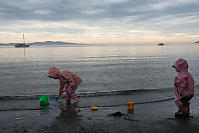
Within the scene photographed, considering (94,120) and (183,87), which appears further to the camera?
(94,120)

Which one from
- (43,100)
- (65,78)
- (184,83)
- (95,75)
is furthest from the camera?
(95,75)

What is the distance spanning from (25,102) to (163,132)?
271 inches

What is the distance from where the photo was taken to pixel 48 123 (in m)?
5.97

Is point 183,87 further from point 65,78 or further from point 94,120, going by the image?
point 65,78

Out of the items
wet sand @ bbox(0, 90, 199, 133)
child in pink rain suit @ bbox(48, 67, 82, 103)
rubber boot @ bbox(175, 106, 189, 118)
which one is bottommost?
wet sand @ bbox(0, 90, 199, 133)

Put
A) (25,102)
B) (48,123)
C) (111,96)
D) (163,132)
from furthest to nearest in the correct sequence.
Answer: (111,96) → (25,102) → (48,123) → (163,132)

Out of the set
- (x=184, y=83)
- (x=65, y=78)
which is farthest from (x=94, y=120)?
(x=184, y=83)

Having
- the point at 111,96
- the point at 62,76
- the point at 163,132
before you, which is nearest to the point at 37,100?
the point at 62,76

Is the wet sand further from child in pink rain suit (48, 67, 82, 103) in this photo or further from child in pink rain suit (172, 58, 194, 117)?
child in pink rain suit (48, 67, 82, 103)

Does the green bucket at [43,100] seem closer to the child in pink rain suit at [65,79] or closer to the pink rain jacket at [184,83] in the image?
the child in pink rain suit at [65,79]

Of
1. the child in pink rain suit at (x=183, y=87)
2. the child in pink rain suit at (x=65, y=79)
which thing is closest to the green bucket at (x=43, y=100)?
the child in pink rain suit at (x=65, y=79)

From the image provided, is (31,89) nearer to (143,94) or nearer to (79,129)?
(143,94)

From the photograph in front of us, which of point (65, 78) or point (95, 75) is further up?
point (65, 78)

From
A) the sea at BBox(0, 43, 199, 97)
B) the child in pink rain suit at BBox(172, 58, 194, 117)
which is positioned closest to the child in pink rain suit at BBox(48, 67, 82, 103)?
the child in pink rain suit at BBox(172, 58, 194, 117)
